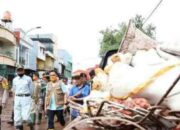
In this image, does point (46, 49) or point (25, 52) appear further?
point (46, 49)

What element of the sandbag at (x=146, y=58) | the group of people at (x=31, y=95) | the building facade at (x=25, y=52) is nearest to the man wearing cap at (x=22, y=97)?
the group of people at (x=31, y=95)

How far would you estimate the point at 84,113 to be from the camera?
2.88 metres

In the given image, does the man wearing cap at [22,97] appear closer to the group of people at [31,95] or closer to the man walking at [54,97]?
the group of people at [31,95]

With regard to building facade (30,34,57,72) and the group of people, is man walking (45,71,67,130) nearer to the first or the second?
the group of people

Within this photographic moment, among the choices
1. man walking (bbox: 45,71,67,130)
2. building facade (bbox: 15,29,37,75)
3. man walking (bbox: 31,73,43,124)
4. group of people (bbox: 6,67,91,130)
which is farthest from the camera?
building facade (bbox: 15,29,37,75)

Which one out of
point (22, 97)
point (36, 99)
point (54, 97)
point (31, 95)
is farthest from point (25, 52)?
point (22, 97)

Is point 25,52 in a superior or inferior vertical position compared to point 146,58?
superior

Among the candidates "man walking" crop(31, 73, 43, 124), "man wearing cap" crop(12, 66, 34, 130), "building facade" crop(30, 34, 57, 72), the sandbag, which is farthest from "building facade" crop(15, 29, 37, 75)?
the sandbag

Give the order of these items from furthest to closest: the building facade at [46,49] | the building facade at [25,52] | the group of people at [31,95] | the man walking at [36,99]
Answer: the building facade at [46,49] < the building facade at [25,52] < the man walking at [36,99] < the group of people at [31,95]

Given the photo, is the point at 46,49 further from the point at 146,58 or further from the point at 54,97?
the point at 146,58

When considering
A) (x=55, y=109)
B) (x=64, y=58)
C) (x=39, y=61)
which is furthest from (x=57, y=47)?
(x=55, y=109)

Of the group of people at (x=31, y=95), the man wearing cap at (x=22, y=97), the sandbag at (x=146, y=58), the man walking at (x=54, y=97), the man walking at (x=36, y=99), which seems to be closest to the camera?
the sandbag at (x=146, y=58)

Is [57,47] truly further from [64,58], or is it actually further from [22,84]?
[22,84]

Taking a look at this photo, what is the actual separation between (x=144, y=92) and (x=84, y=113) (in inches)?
16.3
